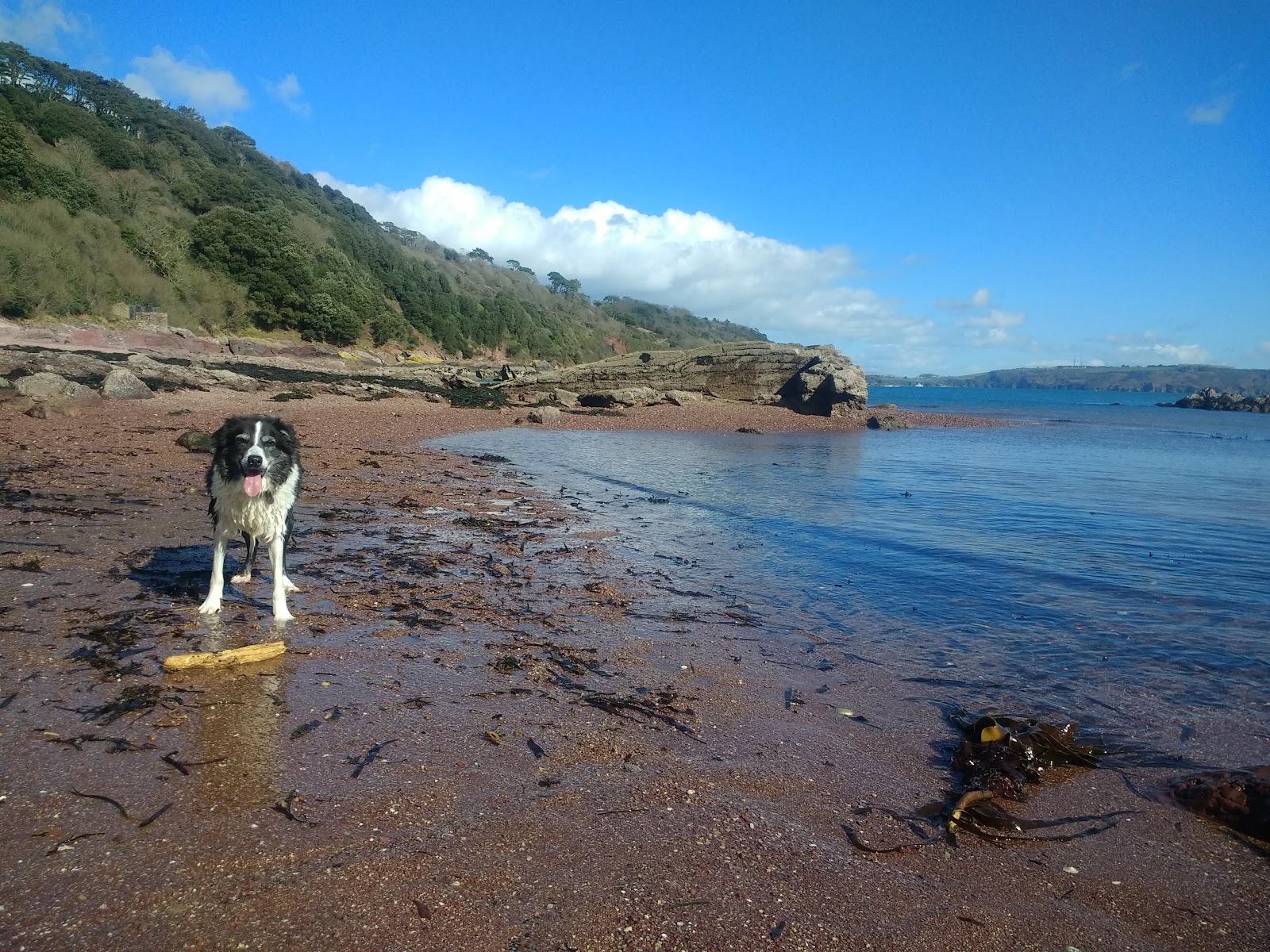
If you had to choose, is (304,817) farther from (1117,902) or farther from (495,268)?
(495,268)

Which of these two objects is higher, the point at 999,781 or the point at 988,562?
the point at 988,562

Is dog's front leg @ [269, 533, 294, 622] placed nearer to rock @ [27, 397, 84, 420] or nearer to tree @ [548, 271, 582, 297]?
rock @ [27, 397, 84, 420]

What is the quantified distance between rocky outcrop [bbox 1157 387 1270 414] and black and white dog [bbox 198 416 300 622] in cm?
9116

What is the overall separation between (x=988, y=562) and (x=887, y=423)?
24.5 metres

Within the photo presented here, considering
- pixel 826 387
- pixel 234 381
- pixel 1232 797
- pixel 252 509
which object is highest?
pixel 826 387

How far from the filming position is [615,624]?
19.5 ft

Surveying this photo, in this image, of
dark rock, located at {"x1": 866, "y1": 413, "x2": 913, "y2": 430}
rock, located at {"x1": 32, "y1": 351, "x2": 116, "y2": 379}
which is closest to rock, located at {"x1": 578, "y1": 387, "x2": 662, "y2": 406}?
dark rock, located at {"x1": 866, "y1": 413, "x2": 913, "y2": 430}

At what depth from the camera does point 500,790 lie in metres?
3.35

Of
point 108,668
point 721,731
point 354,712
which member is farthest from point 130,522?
point 721,731

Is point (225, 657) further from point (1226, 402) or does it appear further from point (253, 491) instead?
point (1226, 402)

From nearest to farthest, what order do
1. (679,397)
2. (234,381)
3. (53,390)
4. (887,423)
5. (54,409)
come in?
1. (54,409)
2. (53,390)
3. (234,381)
4. (887,423)
5. (679,397)

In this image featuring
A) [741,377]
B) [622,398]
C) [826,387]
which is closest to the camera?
[622,398]

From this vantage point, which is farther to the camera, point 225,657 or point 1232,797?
point 225,657

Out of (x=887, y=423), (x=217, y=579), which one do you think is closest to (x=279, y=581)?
(x=217, y=579)
